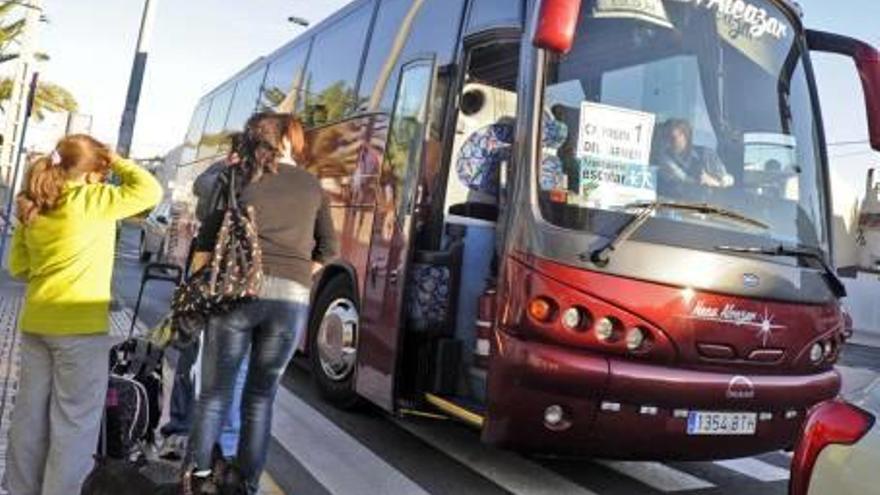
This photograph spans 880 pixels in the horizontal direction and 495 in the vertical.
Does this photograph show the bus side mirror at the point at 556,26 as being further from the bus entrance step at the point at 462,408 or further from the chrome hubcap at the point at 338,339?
the chrome hubcap at the point at 338,339

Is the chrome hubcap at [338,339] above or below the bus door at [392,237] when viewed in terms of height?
below

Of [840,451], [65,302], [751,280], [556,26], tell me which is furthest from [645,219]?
[65,302]

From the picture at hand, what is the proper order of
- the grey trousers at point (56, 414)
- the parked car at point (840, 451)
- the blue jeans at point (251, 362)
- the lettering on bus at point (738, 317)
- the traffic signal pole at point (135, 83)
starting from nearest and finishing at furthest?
the parked car at point (840, 451), the grey trousers at point (56, 414), the blue jeans at point (251, 362), the lettering on bus at point (738, 317), the traffic signal pole at point (135, 83)

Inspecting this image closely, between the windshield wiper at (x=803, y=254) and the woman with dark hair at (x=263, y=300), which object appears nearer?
the woman with dark hair at (x=263, y=300)

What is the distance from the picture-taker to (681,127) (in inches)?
220

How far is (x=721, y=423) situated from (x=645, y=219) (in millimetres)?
1162

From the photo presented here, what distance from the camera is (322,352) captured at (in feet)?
24.7

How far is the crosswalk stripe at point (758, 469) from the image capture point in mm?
6457

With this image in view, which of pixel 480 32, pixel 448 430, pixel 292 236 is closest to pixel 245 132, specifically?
pixel 292 236

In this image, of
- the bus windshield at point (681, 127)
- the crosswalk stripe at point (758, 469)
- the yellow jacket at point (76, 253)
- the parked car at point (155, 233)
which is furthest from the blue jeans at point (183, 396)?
the parked car at point (155, 233)

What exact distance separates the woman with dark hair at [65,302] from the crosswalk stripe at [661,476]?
333cm

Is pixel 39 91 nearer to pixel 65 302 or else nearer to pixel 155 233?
pixel 155 233

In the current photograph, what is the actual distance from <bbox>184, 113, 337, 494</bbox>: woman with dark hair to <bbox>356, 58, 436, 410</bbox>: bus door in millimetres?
1723

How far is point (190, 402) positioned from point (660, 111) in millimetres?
3058
